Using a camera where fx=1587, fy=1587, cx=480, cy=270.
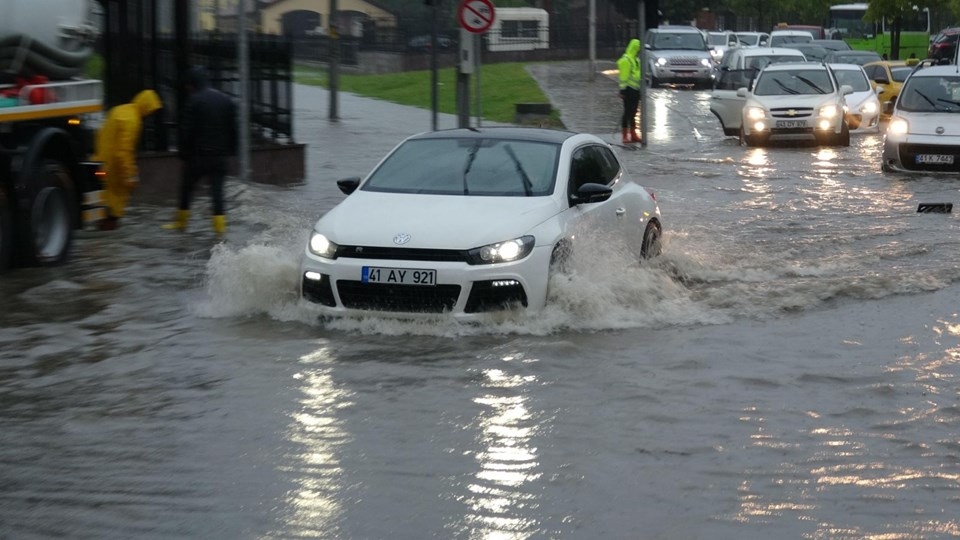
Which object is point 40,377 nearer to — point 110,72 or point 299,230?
point 299,230

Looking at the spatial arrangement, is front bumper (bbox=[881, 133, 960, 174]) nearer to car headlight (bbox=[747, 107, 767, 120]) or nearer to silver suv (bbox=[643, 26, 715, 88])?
car headlight (bbox=[747, 107, 767, 120])

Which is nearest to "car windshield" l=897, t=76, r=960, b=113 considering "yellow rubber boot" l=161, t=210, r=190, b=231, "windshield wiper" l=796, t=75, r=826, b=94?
"windshield wiper" l=796, t=75, r=826, b=94

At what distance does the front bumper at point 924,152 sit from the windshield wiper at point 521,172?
40.9ft

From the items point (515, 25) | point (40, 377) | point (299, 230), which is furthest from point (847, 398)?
point (515, 25)

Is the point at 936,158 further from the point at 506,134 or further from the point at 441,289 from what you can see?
the point at 441,289

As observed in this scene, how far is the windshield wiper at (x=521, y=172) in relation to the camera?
1127cm

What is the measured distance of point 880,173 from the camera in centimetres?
2397

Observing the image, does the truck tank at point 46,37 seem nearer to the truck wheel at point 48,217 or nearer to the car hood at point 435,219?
the truck wheel at point 48,217

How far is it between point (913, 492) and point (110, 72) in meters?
15.6

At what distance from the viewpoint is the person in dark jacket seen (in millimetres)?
15531

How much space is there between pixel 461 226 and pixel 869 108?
23.9 metres

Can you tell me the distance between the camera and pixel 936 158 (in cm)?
2272

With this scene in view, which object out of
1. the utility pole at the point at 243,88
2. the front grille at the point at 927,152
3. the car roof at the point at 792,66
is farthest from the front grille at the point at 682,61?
the utility pole at the point at 243,88

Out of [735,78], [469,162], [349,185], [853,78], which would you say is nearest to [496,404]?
[469,162]
